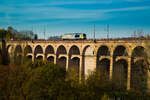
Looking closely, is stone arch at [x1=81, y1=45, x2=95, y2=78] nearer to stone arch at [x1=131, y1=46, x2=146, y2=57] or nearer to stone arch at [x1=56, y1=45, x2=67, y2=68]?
stone arch at [x1=56, y1=45, x2=67, y2=68]

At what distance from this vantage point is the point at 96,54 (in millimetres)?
45031

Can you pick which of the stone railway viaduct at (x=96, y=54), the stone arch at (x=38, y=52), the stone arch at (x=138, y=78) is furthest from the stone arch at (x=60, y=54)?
the stone arch at (x=138, y=78)

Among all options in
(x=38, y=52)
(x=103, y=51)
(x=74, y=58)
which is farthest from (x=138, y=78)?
(x=38, y=52)

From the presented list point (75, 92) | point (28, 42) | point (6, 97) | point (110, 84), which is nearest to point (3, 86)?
point (6, 97)

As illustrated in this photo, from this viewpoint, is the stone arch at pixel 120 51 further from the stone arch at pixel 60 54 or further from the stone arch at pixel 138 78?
the stone arch at pixel 60 54

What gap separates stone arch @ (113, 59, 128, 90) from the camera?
40775 millimetres

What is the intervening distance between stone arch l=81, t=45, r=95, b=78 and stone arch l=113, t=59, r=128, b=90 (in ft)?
21.4

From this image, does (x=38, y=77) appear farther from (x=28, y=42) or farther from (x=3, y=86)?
(x=28, y=42)

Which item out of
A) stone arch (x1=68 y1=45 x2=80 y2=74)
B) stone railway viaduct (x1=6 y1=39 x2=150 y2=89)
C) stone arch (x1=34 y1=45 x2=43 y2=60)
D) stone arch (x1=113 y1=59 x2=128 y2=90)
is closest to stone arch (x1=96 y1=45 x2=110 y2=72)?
stone railway viaduct (x1=6 y1=39 x2=150 y2=89)

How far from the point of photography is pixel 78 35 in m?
53.9

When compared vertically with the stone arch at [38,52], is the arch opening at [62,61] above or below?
below

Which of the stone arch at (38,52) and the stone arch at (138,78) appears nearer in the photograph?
the stone arch at (138,78)

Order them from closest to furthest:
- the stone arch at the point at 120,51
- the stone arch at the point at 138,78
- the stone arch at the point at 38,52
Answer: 1. the stone arch at the point at 138,78
2. the stone arch at the point at 120,51
3. the stone arch at the point at 38,52

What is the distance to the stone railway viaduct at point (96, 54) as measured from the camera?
38.1m
